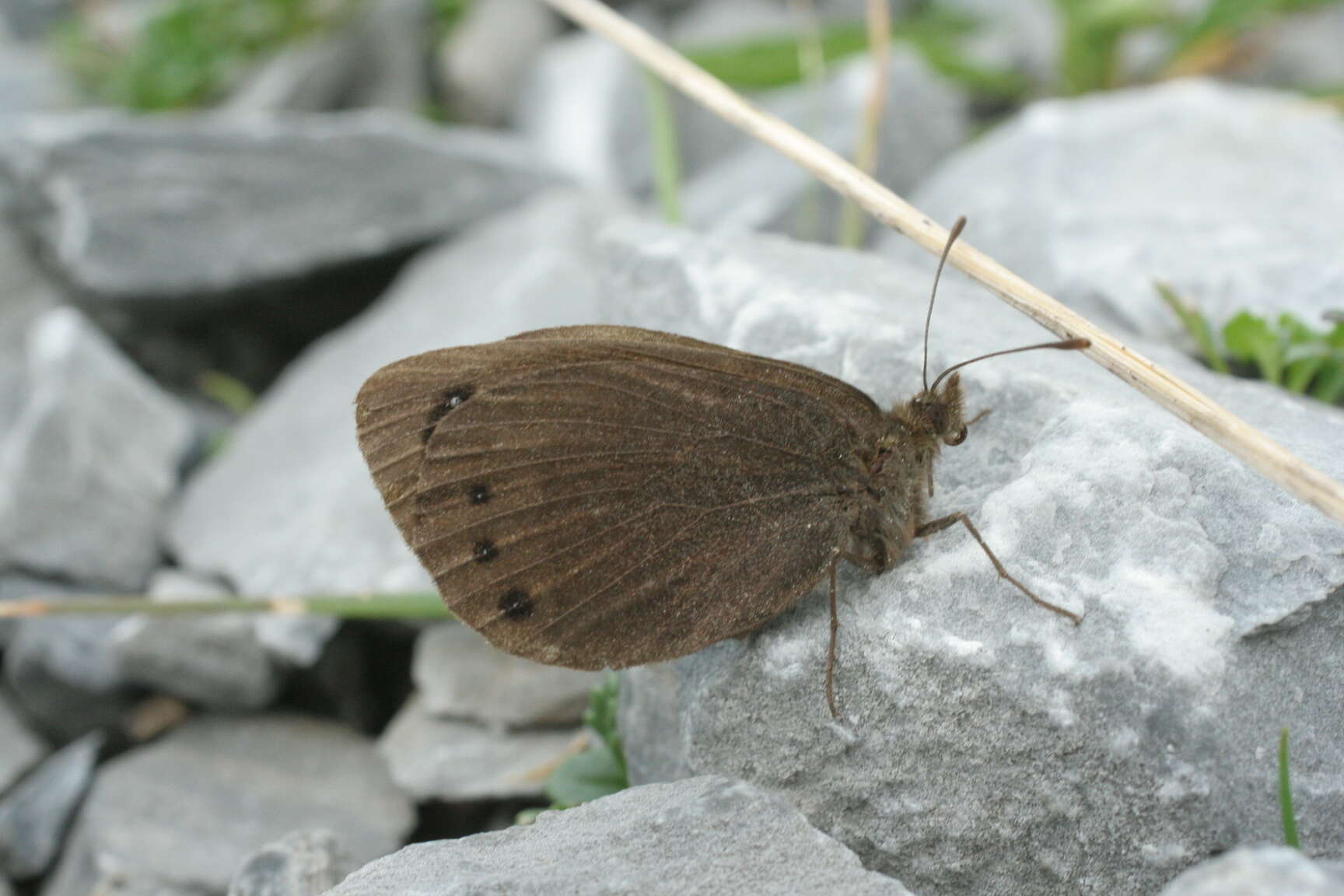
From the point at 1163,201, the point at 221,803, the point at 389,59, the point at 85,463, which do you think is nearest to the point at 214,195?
the point at 85,463

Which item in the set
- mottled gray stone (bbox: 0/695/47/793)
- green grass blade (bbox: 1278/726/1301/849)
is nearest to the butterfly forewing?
green grass blade (bbox: 1278/726/1301/849)

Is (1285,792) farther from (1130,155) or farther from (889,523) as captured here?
(1130,155)

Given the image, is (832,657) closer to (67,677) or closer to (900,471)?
(900,471)

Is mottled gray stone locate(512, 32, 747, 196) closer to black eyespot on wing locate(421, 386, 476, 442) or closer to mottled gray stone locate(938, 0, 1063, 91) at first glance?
mottled gray stone locate(938, 0, 1063, 91)

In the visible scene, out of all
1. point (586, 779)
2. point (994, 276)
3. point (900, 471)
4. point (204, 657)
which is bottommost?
point (204, 657)

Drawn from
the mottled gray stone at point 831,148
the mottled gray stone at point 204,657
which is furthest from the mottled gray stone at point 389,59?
the mottled gray stone at point 204,657

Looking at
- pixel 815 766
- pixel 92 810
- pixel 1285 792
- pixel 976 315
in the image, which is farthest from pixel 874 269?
pixel 92 810
